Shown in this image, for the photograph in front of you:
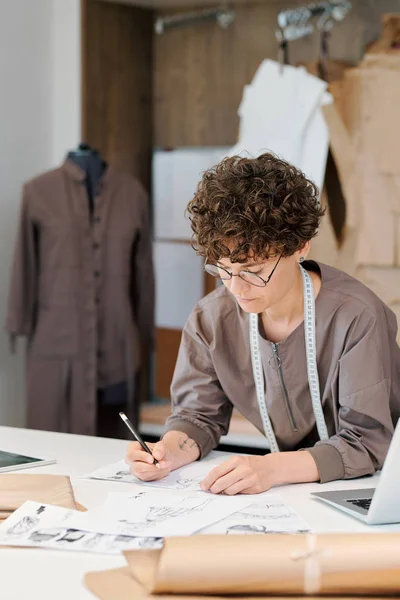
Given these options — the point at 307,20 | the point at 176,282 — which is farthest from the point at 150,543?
the point at 176,282

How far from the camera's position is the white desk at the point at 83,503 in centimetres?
152

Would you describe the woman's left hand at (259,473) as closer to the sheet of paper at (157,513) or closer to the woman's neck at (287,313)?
the sheet of paper at (157,513)

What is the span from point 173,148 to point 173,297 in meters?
0.78

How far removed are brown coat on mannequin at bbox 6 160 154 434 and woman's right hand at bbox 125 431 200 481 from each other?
77.8 inches

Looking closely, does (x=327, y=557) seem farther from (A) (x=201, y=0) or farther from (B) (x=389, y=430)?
(A) (x=201, y=0)

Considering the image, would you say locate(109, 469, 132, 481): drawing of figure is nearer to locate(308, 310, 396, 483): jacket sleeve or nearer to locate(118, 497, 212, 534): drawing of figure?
locate(118, 497, 212, 534): drawing of figure

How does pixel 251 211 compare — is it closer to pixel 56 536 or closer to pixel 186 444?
pixel 186 444

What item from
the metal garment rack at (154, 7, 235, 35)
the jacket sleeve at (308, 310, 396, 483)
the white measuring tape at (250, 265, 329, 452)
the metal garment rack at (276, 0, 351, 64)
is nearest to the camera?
the jacket sleeve at (308, 310, 396, 483)

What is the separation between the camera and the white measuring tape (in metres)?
2.27

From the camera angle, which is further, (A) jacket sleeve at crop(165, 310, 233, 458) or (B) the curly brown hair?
(A) jacket sleeve at crop(165, 310, 233, 458)

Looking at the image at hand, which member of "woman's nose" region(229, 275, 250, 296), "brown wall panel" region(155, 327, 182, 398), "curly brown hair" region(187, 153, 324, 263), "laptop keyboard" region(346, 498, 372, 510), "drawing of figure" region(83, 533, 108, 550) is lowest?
"brown wall panel" region(155, 327, 182, 398)

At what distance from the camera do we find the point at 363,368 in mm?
2195

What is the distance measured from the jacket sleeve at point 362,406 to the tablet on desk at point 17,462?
652 mm

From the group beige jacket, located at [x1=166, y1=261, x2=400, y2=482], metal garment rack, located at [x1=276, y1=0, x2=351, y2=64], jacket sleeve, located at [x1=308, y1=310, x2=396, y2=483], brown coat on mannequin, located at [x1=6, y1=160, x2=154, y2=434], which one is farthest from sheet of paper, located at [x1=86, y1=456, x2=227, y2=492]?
metal garment rack, located at [x1=276, y1=0, x2=351, y2=64]
